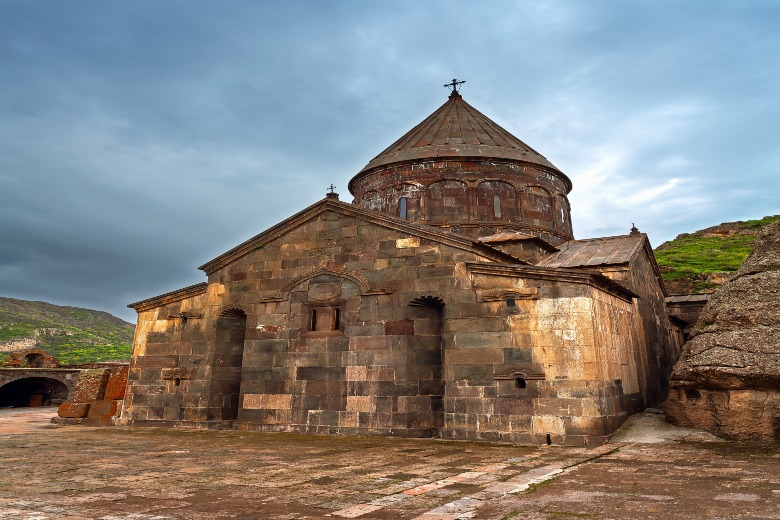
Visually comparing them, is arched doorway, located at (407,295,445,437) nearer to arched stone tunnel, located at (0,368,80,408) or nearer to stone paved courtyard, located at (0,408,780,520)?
stone paved courtyard, located at (0,408,780,520)

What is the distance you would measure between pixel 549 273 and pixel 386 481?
569 centimetres

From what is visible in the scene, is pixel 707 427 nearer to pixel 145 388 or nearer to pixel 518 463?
pixel 518 463

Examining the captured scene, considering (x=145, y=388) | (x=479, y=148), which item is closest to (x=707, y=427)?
(x=479, y=148)

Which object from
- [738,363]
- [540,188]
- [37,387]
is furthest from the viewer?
[37,387]

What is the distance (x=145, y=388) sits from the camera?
1420 centimetres

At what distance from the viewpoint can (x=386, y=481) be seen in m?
6.04

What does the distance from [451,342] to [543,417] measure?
2217 millimetres

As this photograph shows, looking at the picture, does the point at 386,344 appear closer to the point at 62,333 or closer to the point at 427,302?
the point at 427,302

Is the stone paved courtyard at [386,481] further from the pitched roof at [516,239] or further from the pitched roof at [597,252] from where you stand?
the pitched roof at [516,239]

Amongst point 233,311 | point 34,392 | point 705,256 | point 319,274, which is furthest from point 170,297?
point 705,256

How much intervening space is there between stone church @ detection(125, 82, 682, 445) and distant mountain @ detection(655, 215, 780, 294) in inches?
601

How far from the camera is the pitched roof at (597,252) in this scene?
13.8 m

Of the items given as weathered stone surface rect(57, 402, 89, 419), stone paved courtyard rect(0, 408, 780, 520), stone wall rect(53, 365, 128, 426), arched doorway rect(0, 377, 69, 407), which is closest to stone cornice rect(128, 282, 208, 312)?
stone wall rect(53, 365, 128, 426)

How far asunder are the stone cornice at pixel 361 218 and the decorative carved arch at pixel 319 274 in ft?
4.22
